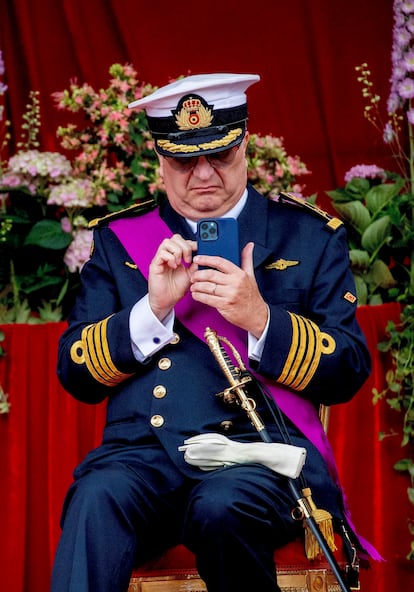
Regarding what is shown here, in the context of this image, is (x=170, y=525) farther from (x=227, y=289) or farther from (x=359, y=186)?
(x=359, y=186)

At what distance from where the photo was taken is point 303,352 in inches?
103

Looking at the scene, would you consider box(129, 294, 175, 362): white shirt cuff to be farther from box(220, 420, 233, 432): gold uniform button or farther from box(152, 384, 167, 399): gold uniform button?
box(220, 420, 233, 432): gold uniform button

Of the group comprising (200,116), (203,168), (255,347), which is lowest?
(255,347)

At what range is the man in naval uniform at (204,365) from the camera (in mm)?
2391

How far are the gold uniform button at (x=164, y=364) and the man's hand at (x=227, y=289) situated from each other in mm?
223

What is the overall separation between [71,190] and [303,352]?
4.52 feet

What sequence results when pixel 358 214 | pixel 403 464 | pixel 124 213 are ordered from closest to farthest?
pixel 124 213
pixel 403 464
pixel 358 214

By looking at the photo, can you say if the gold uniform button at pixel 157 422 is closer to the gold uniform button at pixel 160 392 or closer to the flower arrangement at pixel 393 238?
the gold uniform button at pixel 160 392

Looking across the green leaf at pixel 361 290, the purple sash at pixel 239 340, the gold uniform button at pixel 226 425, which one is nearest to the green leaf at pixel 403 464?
the green leaf at pixel 361 290

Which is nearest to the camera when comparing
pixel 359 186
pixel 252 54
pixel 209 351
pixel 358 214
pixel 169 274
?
pixel 169 274

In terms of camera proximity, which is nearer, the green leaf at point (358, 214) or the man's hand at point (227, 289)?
the man's hand at point (227, 289)

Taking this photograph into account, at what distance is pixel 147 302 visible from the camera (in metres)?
2.67

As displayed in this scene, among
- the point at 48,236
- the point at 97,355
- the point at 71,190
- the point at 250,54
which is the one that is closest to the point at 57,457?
the point at 48,236

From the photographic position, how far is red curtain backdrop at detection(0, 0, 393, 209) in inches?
178
